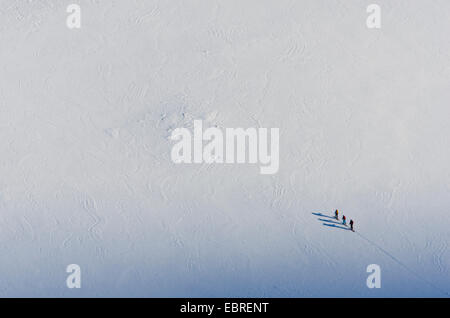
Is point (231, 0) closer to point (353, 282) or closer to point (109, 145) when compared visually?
point (109, 145)

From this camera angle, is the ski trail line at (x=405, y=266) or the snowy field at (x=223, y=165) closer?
the ski trail line at (x=405, y=266)

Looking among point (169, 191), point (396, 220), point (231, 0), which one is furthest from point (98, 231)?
point (231, 0)

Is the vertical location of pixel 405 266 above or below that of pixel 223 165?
below

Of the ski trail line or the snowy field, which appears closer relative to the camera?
the ski trail line

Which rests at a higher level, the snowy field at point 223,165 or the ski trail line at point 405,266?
the snowy field at point 223,165

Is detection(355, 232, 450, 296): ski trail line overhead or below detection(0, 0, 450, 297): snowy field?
below

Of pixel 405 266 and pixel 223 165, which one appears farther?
pixel 223 165
